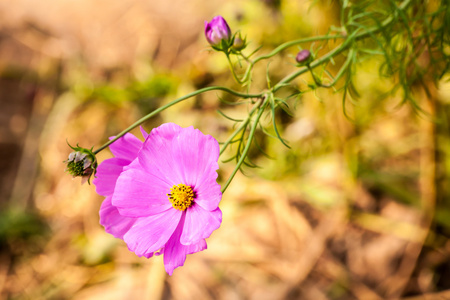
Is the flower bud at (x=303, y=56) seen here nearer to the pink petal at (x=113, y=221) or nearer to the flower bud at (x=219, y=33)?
the flower bud at (x=219, y=33)

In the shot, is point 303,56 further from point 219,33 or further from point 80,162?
point 80,162

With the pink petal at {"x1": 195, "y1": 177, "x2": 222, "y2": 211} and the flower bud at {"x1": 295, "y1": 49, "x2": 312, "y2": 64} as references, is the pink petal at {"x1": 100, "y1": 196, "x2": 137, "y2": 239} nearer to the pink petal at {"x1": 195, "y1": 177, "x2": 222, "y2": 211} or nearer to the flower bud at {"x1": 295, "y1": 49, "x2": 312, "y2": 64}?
the pink petal at {"x1": 195, "y1": 177, "x2": 222, "y2": 211}

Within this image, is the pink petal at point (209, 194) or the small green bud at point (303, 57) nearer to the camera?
the pink petal at point (209, 194)

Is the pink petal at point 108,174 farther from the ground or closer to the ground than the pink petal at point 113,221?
farther from the ground

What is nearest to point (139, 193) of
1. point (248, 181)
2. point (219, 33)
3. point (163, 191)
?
point (163, 191)

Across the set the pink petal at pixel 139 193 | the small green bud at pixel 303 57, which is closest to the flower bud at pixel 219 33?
the small green bud at pixel 303 57

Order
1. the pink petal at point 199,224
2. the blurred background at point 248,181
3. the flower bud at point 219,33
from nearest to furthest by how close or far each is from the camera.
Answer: the pink petal at point 199,224 < the flower bud at point 219,33 < the blurred background at point 248,181

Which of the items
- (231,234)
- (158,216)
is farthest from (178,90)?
(158,216)

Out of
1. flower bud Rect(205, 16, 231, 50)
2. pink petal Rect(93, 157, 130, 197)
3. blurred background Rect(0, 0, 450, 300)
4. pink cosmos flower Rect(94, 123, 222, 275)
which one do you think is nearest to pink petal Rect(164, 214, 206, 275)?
pink cosmos flower Rect(94, 123, 222, 275)

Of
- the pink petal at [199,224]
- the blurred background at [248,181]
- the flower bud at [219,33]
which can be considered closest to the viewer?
the pink petal at [199,224]
